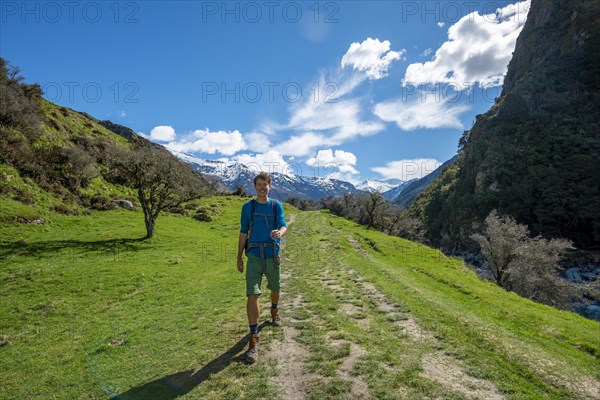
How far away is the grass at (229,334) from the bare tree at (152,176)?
11.4 m

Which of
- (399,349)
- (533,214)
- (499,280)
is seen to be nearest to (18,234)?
(399,349)

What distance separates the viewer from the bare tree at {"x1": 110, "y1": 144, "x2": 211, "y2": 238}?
31.4m

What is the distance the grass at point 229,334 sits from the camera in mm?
6820

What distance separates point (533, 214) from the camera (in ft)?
275

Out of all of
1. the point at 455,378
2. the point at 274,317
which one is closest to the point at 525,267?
the point at 455,378

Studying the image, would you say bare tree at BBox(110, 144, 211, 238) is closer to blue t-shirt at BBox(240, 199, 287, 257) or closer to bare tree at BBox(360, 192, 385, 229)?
blue t-shirt at BBox(240, 199, 287, 257)

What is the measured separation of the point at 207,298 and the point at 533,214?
98.6 m

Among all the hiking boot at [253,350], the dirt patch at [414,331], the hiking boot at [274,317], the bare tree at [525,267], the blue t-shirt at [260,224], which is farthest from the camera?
the bare tree at [525,267]

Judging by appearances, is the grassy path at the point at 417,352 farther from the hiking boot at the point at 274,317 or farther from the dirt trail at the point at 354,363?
the hiking boot at the point at 274,317

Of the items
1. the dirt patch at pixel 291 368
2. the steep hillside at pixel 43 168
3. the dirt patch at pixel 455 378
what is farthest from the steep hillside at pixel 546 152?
the steep hillside at pixel 43 168

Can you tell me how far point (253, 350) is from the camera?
7703 millimetres

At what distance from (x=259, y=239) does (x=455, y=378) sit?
5739 mm

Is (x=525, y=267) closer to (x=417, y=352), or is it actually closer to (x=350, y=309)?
(x=350, y=309)

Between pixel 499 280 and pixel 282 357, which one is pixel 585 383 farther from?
pixel 499 280
